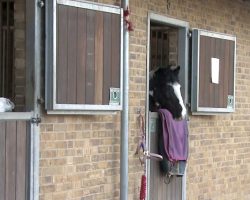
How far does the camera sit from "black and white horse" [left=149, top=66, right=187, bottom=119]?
7.51 metres

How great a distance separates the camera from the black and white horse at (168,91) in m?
7.51

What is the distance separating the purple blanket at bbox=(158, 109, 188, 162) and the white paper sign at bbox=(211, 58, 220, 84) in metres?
1.01

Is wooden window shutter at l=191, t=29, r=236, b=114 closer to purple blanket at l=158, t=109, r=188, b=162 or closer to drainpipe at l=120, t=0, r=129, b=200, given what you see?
purple blanket at l=158, t=109, r=188, b=162

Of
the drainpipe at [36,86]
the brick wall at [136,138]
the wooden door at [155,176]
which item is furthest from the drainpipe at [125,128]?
the drainpipe at [36,86]

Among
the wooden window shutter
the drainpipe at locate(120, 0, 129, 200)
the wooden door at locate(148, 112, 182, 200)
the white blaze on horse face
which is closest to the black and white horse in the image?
the white blaze on horse face

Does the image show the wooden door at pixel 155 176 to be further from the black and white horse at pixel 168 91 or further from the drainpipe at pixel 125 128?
the drainpipe at pixel 125 128

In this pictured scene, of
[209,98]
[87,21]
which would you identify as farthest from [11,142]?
[209,98]

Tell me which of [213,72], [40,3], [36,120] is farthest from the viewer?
[213,72]

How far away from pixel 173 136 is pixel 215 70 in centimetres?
133

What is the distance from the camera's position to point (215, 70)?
332 inches

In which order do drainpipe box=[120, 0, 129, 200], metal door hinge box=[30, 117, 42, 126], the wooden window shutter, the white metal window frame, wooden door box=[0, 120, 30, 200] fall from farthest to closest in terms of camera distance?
1. the wooden window shutter
2. drainpipe box=[120, 0, 129, 200]
3. the white metal window frame
4. metal door hinge box=[30, 117, 42, 126]
5. wooden door box=[0, 120, 30, 200]

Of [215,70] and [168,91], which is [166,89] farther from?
[215,70]

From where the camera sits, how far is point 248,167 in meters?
9.80

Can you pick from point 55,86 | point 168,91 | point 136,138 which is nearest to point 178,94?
point 168,91
